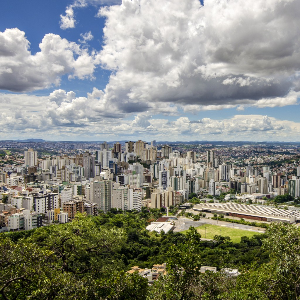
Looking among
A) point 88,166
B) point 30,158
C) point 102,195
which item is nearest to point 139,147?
point 88,166

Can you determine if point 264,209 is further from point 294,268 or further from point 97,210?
point 294,268

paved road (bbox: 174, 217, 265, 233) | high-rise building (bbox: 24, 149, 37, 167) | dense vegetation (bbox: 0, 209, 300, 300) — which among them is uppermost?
dense vegetation (bbox: 0, 209, 300, 300)

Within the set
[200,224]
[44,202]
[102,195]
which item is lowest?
[200,224]

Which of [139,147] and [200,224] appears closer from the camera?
[200,224]

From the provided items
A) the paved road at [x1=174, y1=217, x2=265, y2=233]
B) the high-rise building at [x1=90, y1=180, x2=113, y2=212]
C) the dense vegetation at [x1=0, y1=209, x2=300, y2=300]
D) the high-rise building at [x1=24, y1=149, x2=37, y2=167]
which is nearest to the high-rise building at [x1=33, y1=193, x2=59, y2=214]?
the high-rise building at [x1=90, y1=180, x2=113, y2=212]

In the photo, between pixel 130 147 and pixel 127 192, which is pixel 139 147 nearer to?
pixel 130 147

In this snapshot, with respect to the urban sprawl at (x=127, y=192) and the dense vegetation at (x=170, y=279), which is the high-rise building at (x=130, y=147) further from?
the dense vegetation at (x=170, y=279)

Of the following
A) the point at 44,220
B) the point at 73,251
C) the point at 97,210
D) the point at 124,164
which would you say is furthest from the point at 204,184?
the point at 73,251

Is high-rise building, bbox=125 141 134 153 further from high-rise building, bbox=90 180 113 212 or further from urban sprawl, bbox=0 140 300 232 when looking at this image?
high-rise building, bbox=90 180 113 212
